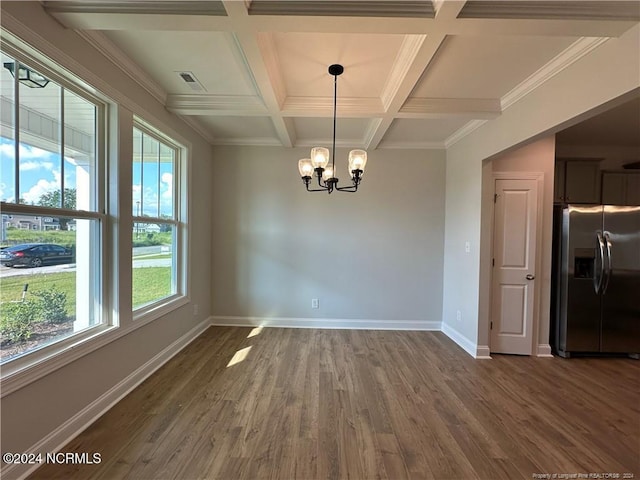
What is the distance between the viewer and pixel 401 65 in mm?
2162

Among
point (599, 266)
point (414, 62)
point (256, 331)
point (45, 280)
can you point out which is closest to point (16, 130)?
point (45, 280)

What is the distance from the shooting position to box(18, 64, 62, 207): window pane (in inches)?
63.2

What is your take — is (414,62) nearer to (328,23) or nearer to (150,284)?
(328,23)

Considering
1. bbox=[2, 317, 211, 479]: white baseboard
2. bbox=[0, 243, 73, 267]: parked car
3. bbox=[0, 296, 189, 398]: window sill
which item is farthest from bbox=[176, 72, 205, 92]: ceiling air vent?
bbox=[2, 317, 211, 479]: white baseboard

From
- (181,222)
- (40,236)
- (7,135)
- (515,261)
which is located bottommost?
(515,261)

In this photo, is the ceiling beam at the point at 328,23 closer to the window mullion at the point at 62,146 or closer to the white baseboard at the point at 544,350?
the window mullion at the point at 62,146

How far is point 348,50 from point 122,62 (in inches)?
68.8

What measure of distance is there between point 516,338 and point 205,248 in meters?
4.13

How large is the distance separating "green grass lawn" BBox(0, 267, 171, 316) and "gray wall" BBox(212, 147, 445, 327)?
1174mm

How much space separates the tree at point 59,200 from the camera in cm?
173

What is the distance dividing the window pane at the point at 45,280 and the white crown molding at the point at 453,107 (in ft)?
9.72

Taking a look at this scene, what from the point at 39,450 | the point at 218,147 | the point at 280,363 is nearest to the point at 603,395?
the point at 280,363

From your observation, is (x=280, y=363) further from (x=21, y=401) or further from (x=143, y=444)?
(x=21, y=401)

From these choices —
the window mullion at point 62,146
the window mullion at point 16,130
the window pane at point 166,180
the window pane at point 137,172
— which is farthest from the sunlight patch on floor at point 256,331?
the window mullion at point 16,130
